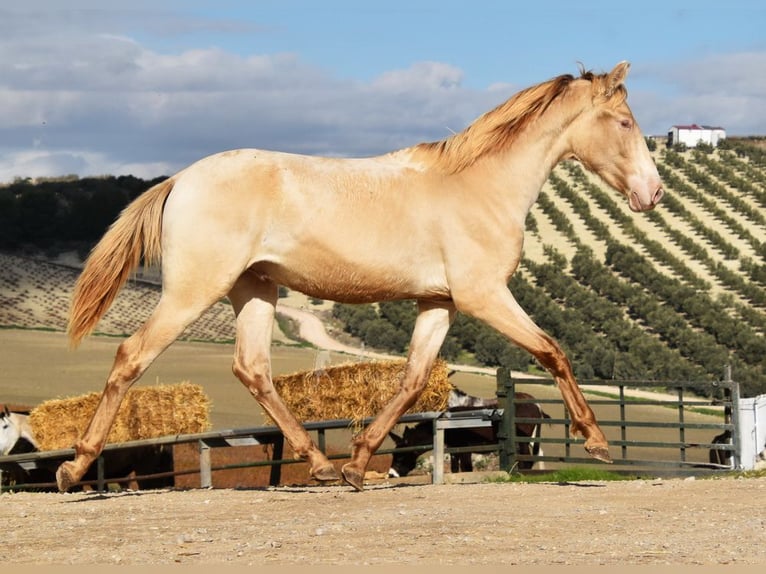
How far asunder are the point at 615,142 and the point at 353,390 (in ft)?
16.9

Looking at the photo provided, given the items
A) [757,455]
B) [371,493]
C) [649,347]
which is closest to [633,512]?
[371,493]

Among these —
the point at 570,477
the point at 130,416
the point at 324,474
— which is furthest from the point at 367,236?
the point at 130,416

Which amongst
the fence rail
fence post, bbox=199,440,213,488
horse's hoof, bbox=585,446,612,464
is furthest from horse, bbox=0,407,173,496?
horse's hoof, bbox=585,446,612,464

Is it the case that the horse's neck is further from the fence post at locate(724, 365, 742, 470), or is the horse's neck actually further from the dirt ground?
the fence post at locate(724, 365, 742, 470)

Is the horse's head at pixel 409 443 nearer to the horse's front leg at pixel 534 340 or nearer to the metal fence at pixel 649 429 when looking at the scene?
the metal fence at pixel 649 429

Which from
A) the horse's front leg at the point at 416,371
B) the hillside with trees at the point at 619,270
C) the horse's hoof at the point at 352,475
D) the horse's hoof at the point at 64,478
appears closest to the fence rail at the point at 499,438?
the horse's front leg at the point at 416,371

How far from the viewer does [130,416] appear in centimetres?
1302

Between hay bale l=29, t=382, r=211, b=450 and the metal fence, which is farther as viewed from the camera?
hay bale l=29, t=382, r=211, b=450

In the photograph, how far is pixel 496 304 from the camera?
7.99 m

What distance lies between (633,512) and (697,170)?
62184 mm

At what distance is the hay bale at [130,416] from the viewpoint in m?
12.9

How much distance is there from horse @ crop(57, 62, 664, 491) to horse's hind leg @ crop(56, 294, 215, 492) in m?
0.01

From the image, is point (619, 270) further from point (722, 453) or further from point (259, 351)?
point (259, 351)

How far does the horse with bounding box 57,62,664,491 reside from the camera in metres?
7.97
